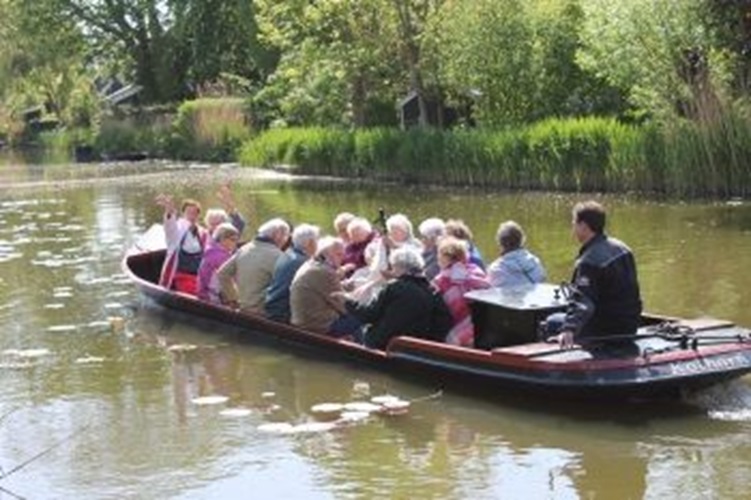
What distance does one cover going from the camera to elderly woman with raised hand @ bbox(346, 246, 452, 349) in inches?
377

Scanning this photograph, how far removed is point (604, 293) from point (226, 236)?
5.06 metres

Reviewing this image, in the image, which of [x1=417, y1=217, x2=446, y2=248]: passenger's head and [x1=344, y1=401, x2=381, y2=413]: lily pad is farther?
[x1=417, y1=217, x2=446, y2=248]: passenger's head

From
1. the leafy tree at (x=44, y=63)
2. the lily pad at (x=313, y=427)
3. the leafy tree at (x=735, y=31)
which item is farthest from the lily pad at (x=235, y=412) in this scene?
the leafy tree at (x=44, y=63)

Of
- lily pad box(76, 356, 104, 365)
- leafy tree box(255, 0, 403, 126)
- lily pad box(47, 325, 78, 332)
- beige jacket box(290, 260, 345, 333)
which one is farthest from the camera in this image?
leafy tree box(255, 0, 403, 126)

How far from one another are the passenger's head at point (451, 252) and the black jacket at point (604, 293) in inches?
52.8

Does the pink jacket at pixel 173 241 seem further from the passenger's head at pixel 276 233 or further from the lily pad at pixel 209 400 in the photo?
the lily pad at pixel 209 400

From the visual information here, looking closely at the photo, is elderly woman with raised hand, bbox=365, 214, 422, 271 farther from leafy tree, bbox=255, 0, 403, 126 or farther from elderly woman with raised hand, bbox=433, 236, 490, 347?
leafy tree, bbox=255, 0, 403, 126

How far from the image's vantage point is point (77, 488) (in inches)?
A: 303

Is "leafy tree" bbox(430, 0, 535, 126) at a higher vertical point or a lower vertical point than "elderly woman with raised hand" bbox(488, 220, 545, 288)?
higher

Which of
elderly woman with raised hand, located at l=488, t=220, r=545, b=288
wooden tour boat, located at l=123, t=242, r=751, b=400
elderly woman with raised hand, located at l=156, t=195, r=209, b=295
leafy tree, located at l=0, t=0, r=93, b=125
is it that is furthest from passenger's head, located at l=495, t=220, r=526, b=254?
leafy tree, located at l=0, t=0, r=93, b=125

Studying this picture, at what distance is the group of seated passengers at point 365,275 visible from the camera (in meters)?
9.63

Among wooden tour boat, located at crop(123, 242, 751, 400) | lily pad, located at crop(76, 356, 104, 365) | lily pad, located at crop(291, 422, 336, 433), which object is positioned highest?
wooden tour boat, located at crop(123, 242, 751, 400)

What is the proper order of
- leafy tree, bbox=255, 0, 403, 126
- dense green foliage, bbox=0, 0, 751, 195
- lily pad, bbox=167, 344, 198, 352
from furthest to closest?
leafy tree, bbox=255, 0, 403, 126, dense green foliage, bbox=0, 0, 751, 195, lily pad, bbox=167, 344, 198, 352

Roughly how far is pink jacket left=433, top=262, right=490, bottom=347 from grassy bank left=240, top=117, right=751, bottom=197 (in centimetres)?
1245
